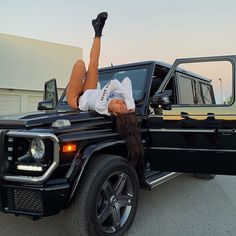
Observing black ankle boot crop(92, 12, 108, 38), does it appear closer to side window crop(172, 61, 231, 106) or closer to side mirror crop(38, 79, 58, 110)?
side mirror crop(38, 79, 58, 110)

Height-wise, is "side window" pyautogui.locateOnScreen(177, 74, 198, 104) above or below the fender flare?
above

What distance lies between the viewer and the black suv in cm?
275

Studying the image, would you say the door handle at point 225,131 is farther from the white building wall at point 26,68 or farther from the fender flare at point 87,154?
the white building wall at point 26,68

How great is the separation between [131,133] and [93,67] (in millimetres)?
1314

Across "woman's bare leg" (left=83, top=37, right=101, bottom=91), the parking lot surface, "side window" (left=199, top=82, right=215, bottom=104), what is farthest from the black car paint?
"side window" (left=199, top=82, right=215, bottom=104)

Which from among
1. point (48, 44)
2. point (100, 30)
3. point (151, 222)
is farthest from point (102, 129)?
point (48, 44)

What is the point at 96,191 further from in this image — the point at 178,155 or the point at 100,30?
the point at 100,30

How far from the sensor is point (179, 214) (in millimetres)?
4305

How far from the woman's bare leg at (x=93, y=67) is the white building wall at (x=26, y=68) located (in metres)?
16.6

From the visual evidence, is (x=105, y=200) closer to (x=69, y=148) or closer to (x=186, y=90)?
(x=69, y=148)

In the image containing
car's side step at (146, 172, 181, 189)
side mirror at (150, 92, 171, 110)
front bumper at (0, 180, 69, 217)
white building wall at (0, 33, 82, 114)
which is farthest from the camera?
white building wall at (0, 33, 82, 114)

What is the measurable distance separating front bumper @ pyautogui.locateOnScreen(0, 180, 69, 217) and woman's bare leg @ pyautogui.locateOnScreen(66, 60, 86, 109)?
155cm

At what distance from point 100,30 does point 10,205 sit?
272 centimetres

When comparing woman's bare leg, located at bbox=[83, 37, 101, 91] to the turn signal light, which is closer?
the turn signal light
